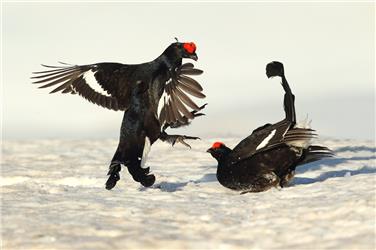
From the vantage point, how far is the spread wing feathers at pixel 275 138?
22.1 ft

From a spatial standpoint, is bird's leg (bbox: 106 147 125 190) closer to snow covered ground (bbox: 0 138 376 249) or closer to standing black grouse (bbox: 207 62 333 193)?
snow covered ground (bbox: 0 138 376 249)

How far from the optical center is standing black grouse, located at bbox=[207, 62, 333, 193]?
22.2ft

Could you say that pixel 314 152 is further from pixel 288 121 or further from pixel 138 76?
pixel 138 76

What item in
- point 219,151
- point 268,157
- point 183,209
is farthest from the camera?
point 219,151

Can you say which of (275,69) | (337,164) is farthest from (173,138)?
(337,164)

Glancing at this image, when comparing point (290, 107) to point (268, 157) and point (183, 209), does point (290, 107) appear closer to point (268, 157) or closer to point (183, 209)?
point (268, 157)

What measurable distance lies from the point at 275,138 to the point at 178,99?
1.20 m

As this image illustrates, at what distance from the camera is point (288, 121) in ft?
22.6

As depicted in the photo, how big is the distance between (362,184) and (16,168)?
4250 millimetres

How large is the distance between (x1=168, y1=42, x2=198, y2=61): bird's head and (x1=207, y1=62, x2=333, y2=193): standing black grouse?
1.06 meters

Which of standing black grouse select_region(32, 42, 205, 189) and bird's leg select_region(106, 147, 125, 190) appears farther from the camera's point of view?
standing black grouse select_region(32, 42, 205, 189)

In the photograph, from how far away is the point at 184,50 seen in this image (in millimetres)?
7477

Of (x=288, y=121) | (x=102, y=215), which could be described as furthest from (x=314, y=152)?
(x=102, y=215)

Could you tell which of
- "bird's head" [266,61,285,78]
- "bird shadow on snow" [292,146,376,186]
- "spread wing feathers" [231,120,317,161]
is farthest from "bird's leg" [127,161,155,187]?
"bird's head" [266,61,285,78]
